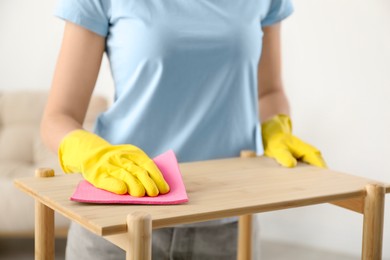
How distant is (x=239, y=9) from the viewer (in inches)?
52.2

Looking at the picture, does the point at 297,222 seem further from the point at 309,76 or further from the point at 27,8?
the point at 27,8

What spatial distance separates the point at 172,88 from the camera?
1.29 metres

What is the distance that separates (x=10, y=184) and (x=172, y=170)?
182 cm

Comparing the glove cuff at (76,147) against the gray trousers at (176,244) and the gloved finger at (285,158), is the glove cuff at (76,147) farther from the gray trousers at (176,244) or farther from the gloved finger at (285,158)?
the gloved finger at (285,158)

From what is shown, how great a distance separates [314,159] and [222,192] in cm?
33

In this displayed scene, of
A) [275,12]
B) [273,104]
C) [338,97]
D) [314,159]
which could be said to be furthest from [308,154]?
[338,97]

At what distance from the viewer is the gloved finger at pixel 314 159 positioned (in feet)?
4.17

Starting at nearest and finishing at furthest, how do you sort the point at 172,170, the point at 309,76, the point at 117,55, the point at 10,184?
the point at 172,170 → the point at 117,55 → the point at 10,184 → the point at 309,76

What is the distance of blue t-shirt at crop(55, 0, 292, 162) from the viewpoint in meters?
1.25

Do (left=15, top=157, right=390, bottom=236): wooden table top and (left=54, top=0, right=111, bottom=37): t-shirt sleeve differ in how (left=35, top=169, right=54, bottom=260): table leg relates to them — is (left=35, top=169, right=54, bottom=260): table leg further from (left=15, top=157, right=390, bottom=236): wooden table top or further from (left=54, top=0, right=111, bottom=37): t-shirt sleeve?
(left=54, top=0, right=111, bottom=37): t-shirt sleeve

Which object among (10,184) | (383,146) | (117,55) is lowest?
(10,184)

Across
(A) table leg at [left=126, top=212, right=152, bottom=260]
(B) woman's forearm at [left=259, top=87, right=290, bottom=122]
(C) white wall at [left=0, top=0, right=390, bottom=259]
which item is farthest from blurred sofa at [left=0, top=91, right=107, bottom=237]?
(A) table leg at [left=126, top=212, right=152, bottom=260]

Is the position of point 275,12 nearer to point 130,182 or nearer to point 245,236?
point 245,236

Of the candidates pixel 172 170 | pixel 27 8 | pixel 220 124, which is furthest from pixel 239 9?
pixel 27 8
